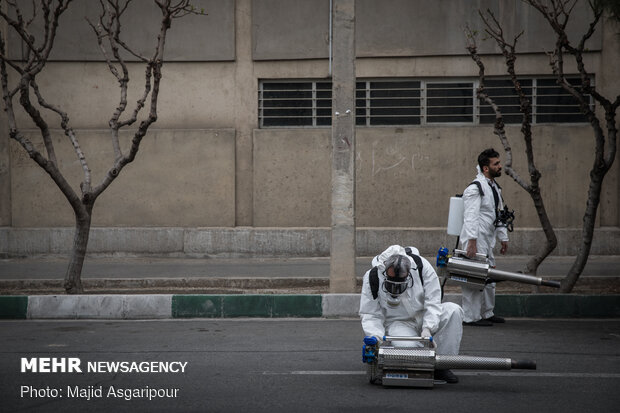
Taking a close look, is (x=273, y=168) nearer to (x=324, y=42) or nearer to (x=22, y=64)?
(x=324, y=42)

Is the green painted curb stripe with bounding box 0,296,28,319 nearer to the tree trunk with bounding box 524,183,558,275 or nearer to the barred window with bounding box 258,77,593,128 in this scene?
the tree trunk with bounding box 524,183,558,275

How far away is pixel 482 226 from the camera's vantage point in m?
8.98

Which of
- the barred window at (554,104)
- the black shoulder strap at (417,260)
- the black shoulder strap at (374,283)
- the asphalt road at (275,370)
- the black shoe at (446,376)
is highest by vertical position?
the barred window at (554,104)

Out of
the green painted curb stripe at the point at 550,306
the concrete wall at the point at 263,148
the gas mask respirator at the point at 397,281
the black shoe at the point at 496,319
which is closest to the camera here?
the gas mask respirator at the point at 397,281

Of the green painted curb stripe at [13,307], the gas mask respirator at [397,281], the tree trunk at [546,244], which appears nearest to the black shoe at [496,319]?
the tree trunk at [546,244]

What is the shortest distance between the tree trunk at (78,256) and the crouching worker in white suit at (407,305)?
18.2 feet

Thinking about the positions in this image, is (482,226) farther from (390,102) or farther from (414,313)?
(390,102)

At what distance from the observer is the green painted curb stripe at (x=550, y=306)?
→ 9555mm

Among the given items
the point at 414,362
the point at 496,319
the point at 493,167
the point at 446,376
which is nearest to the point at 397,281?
the point at 414,362

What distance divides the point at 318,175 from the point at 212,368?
8.45 metres

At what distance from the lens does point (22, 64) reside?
14.7 meters

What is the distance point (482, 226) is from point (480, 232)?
72mm

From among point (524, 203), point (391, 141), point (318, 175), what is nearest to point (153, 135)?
point (318, 175)

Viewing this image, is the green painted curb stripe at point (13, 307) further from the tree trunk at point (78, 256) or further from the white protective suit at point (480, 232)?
the white protective suit at point (480, 232)
